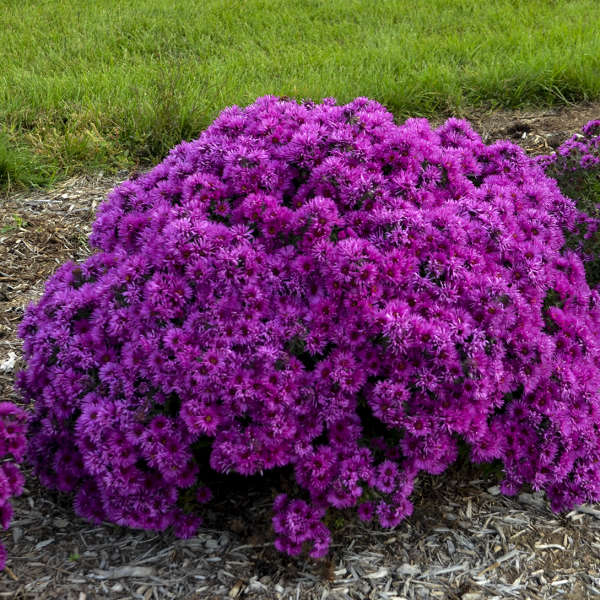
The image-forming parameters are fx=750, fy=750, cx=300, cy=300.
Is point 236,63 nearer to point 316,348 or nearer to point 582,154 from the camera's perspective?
point 582,154

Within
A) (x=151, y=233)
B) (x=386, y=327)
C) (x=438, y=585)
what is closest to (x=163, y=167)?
(x=151, y=233)

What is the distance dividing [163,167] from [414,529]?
5.98 ft

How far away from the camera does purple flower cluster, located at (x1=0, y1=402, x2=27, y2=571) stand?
2.45m

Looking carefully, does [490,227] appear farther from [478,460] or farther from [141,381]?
[141,381]

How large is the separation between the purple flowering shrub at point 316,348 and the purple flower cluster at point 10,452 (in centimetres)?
15

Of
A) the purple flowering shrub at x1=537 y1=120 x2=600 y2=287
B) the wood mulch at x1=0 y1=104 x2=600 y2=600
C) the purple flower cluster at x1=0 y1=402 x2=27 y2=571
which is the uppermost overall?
the purple flowering shrub at x1=537 y1=120 x2=600 y2=287

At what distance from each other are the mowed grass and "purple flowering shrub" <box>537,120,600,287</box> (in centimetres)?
235

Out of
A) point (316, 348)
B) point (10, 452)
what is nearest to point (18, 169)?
point (10, 452)

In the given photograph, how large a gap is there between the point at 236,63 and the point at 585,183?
14.3 ft

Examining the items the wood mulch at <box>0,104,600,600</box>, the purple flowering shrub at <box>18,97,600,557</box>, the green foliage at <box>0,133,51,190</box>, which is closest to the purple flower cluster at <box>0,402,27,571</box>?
the purple flowering shrub at <box>18,97,600,557</box>

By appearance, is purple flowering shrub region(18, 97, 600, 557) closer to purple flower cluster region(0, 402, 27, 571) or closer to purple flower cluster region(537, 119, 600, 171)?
purple flower cluster region(0, 402, 27, 571)

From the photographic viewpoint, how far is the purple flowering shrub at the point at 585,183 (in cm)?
345

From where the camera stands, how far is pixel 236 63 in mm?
7223

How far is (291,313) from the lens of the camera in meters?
2.58
